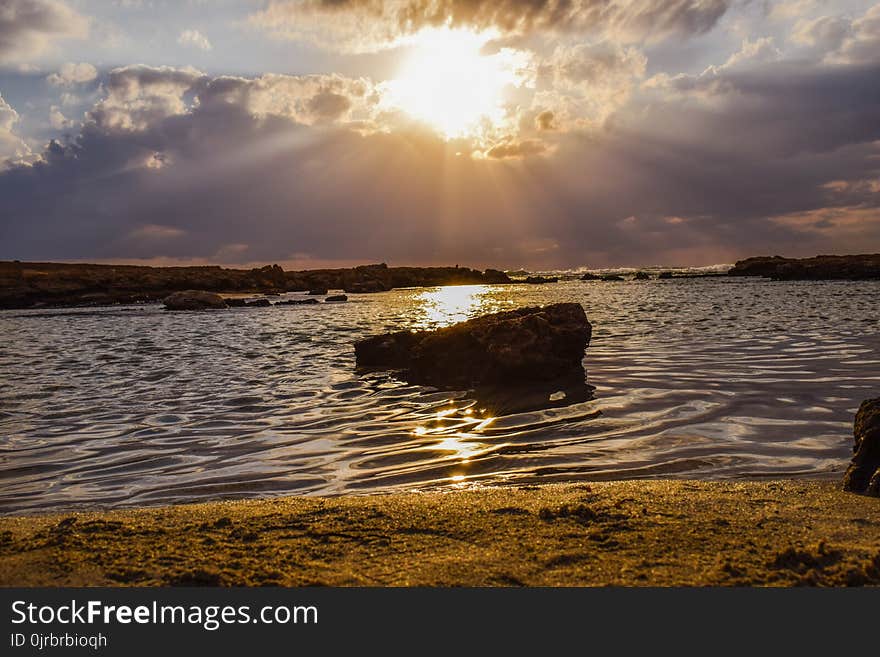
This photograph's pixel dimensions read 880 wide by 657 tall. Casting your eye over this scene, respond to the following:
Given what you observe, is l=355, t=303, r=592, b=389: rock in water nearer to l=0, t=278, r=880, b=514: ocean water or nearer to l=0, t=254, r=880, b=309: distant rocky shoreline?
l=0, t=278, r=880, b=514: ocean water

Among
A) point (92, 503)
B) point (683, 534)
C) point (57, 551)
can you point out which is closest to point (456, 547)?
point (683, 534)

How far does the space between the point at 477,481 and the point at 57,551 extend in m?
3.12

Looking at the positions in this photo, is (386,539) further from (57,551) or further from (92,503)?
(92,503)

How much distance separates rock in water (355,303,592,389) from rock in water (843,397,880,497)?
5526mm

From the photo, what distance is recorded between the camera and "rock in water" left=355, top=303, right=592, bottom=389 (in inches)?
406

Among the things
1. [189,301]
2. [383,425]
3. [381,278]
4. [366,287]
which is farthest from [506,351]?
[381,278]

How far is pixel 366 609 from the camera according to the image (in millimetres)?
2488

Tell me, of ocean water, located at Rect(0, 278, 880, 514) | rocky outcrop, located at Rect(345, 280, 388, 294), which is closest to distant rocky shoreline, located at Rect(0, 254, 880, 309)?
rocky outcrop, located at Rect(345, 280, 388, 294)

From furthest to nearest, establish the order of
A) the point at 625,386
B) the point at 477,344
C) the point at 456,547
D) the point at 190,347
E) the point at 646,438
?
1. the point at 190,347
2. the point at 477,344
3. the point at 625,386
4. the point at 646,438
5. the point at 456,547

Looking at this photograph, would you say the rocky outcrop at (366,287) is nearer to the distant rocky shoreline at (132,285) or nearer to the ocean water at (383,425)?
the distant rocky shoreline at (132,285)

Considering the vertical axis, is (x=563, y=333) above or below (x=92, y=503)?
above

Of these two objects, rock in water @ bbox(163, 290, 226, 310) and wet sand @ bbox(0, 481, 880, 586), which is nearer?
wet sand @ bbox(0, 481, 880, 586)

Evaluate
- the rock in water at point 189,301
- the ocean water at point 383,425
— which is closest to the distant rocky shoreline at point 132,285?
the rock in water at point 189,301

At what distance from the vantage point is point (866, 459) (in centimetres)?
441
